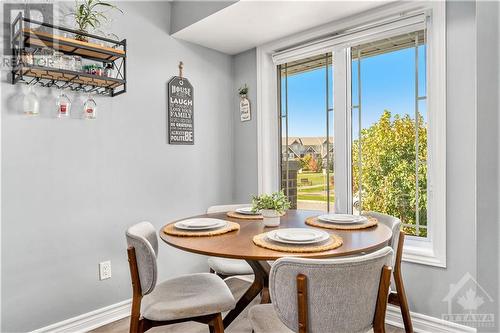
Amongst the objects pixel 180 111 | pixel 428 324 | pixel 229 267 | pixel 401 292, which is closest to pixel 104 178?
pixel 180 111

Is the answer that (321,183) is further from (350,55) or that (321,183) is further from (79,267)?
(79,267)

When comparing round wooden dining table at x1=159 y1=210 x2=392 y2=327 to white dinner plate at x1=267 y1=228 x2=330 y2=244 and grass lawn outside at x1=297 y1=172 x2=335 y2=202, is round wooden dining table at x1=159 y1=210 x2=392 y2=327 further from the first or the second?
grass lawn outside at x1=297 y1=172 x2=335 y2=202

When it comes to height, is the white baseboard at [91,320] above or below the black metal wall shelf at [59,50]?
below

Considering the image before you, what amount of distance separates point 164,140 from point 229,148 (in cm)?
76

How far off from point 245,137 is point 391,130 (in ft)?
4.46

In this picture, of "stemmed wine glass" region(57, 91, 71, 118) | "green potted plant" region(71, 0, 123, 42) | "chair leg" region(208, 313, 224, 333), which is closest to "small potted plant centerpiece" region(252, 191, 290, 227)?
"chair leg" region(208, 313, 224, 333)

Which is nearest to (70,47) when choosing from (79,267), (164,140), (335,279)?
(164,140)

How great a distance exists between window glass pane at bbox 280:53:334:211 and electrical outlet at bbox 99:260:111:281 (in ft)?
5.33

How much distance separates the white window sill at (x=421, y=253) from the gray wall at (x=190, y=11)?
6.80 ft

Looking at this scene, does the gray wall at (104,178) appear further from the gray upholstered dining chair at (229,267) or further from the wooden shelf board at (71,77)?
the gray upholstered dining chair at (229,267)

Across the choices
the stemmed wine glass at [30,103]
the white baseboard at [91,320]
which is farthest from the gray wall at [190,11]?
the white baseboard at [91,320]

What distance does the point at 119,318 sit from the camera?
2.36 m

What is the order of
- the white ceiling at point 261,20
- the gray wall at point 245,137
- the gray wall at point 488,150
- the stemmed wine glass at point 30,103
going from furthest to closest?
1. the gray wall at point 245,137
2. the white ceiling at point 261,20
3. the stemmed wine glass at point 30,103
4. the gray wall at point 488,150

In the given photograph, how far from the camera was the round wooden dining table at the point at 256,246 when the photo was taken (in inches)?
51.5
